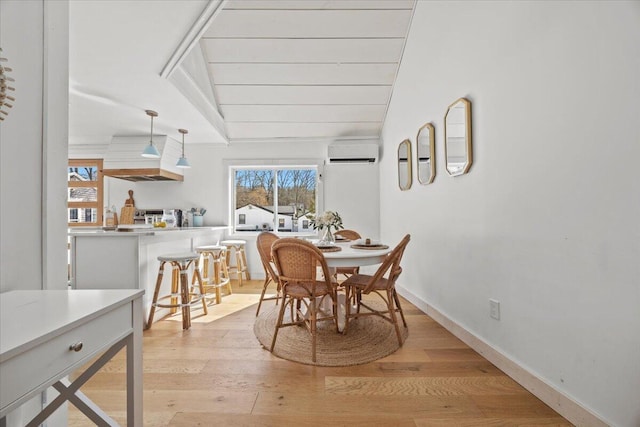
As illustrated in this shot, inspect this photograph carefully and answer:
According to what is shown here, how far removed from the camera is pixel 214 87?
3609mm

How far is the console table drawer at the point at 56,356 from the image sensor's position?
1.91 feet

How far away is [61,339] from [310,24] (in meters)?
3.42

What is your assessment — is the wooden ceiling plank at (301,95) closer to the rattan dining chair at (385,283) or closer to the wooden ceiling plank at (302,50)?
the wooden ceiling plank at (302,50)

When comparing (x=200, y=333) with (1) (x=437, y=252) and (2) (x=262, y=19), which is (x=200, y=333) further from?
(2) (x=262, y=19)

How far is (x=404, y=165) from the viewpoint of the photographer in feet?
11.3

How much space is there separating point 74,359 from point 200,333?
1811 mm

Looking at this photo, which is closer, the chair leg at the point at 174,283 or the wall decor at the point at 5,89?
the wall decor at the point at 5,89

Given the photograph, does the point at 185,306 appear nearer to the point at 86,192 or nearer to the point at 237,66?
the point at 237,66

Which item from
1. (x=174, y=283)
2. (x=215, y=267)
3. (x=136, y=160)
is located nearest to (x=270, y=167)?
(x=136, y=160)

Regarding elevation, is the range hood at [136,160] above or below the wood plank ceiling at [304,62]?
below

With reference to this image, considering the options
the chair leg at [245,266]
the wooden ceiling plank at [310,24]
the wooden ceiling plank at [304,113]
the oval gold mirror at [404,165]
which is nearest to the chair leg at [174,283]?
the chair leg at [245,266]

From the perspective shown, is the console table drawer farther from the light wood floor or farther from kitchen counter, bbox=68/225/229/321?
kitchen counter, bbox=68/225/229/321

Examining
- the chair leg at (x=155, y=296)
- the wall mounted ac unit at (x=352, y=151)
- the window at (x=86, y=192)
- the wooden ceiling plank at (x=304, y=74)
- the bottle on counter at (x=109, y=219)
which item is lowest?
the chair leg at (x=155, y=296)

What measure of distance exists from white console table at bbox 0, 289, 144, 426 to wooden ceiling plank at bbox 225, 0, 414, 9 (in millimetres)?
3107
